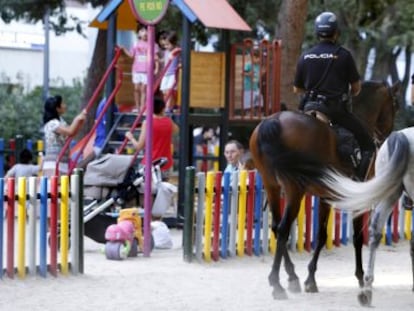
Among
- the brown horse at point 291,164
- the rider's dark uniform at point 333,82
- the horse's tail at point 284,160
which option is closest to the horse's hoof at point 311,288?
the brown horse at point 291,164

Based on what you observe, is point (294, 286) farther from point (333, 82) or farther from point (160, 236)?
point (160, 236)

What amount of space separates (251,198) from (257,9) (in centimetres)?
1139

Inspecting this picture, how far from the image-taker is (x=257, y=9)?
74.0ft

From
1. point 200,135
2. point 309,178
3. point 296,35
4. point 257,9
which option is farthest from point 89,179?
point 200,135

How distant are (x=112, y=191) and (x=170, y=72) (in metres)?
3.43

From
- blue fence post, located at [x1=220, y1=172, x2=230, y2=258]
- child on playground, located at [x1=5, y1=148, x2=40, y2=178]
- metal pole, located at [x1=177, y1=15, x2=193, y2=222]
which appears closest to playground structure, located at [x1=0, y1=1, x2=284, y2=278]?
metal pole, located at [x1=177, y1=15, x2=193, y2=222]

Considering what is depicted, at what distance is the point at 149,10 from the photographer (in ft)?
37.2

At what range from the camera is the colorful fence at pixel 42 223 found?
961 centimetres

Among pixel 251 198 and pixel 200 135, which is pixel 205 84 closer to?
pixel 251 198

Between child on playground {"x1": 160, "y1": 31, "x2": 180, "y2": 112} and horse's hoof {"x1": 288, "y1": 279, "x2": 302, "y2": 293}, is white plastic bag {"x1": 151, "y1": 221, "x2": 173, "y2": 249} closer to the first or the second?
horse's hoof {"x1": 288, "y1": 279, "x2": 302, "y2": 293}

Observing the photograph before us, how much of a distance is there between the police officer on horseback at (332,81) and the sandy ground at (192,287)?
49.9 inches

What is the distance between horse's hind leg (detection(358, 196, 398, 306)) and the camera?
8.70m

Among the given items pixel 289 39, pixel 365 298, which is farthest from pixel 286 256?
pixel 289 39

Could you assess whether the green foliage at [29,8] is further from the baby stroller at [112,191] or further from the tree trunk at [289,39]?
the baby stroller at [112,191]
